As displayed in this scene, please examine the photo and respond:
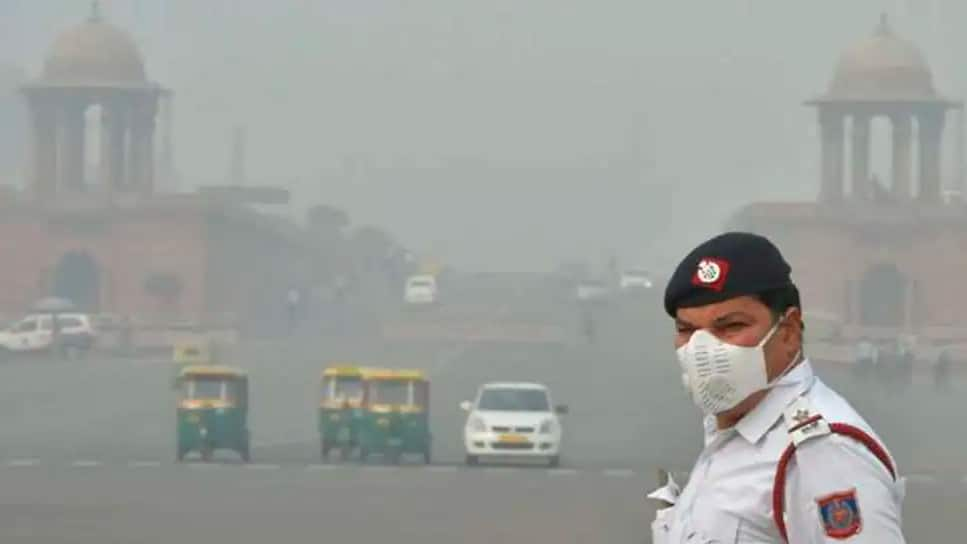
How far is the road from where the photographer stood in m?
19.4

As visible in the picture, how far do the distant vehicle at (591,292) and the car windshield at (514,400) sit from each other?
53.5 meters

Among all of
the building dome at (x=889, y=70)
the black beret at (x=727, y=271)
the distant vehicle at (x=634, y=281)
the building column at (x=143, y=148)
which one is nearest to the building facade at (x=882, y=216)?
the building dome at (x=889, y=70)

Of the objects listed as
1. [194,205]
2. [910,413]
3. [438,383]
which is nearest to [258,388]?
[438,383]

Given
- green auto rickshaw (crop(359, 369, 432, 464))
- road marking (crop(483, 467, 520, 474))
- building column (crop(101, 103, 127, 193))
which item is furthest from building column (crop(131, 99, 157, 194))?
road marking (crop(483, 467, 520, 474))

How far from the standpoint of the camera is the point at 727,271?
3.54m

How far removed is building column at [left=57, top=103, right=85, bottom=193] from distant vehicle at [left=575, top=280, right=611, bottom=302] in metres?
16.8

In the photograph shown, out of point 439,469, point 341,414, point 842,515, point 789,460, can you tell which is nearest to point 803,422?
point 789,460

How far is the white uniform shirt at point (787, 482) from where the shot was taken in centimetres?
329

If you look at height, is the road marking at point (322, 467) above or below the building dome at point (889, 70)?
below

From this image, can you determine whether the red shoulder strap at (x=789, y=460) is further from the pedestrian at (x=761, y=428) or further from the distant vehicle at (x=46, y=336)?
the distant vehicle at (x=46, y=336)

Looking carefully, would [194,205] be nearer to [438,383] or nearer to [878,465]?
[438,383]

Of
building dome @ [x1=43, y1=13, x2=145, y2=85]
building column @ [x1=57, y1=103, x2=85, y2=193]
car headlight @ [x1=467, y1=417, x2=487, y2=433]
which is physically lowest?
car headlight @ [x1=467, y1=417, x2=487, y2=433]

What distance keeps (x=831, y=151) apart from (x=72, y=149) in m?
23.3

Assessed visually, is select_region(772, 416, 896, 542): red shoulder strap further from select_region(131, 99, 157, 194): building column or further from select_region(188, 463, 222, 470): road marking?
select_region(131, 99, 157, 194): building column
